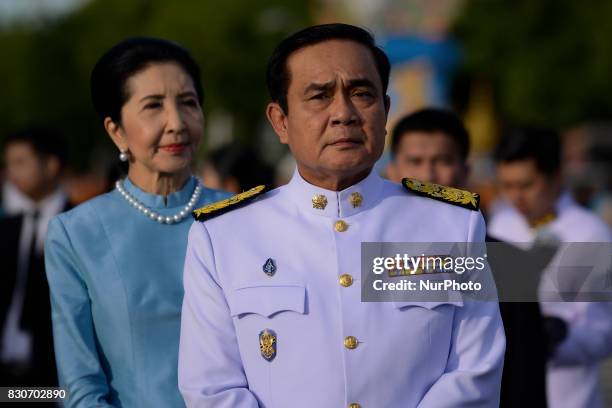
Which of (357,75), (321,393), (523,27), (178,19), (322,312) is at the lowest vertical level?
(321,393)

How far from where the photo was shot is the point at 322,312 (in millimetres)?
3072

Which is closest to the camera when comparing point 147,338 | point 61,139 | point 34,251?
point 147,338

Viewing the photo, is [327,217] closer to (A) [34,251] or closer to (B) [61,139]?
(A) [34,251]

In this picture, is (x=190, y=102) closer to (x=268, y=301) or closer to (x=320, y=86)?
(x=320, y=86)

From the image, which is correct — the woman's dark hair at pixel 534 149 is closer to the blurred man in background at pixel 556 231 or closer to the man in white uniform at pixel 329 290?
the blurred man in background at pixel 556 231

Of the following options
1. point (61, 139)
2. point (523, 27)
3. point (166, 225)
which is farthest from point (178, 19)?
point (166, 225)

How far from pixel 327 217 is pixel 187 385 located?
0.62 metres

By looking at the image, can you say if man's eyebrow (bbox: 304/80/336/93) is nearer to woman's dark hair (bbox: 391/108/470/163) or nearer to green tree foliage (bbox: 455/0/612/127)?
woman's dark hair (bbox: 391/108/470/163)

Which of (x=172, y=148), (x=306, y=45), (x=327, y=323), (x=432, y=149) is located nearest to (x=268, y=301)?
(x=327, y=323)

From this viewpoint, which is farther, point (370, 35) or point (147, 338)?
point (147, 338)

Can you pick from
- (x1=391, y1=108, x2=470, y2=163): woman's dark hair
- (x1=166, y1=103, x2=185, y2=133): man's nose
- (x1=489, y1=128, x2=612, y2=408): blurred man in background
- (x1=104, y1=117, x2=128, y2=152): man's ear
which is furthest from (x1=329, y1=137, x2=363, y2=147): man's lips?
(x1=489, y1=128, x2=612, y2=408): blurred man in background

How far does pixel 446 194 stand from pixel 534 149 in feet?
8.10

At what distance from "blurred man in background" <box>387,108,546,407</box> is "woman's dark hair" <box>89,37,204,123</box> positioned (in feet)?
4.05

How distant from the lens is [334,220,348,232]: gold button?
320 centimetres
